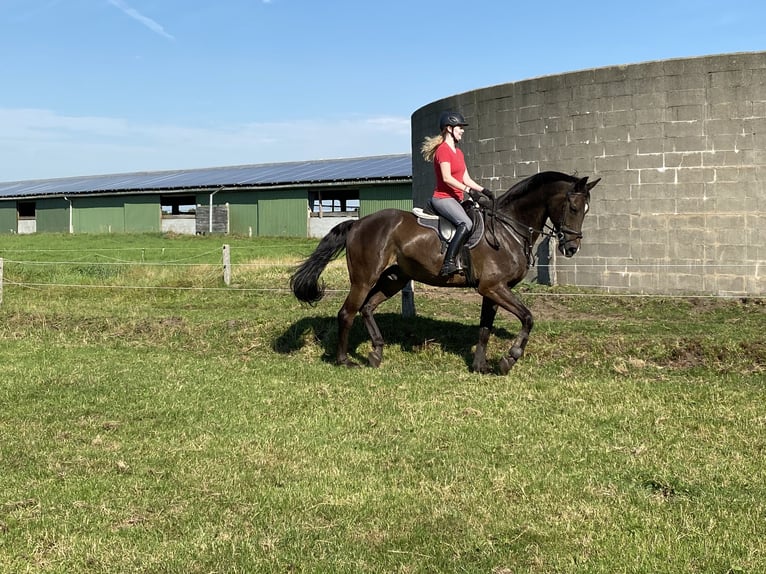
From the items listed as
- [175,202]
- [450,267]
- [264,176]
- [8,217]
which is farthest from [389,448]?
[8,217]

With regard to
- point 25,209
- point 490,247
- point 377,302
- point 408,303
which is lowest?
point 408,303

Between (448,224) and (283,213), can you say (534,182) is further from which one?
(283,213)

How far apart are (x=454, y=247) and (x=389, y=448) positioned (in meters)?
3.51

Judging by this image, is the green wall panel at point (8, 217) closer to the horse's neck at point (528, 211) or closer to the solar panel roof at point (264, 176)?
the solar panel roof at point (264, 176)

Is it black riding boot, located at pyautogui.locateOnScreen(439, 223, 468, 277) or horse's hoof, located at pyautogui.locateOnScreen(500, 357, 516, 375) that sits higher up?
black riding boot, located at pyautogui.locateOnScreen(439, 223, 468, 277)

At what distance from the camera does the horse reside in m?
8.76

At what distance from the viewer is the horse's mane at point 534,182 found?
8852 millimetres

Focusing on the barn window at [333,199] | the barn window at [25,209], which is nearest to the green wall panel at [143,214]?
the barn window at [333,199]

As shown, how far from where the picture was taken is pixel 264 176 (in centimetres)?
4297

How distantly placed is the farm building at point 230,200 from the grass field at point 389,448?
24.8 m

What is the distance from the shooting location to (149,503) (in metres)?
4.66

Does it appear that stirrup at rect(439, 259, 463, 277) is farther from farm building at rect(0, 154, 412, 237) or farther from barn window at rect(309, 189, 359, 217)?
barn window at rect(309, 189, 359, 217)

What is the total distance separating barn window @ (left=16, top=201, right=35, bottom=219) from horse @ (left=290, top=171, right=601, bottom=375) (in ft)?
160

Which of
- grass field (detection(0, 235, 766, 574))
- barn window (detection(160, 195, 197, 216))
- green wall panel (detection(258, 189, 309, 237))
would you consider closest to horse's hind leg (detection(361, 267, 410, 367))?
grass field (detection(0, 235, 766, 574))
